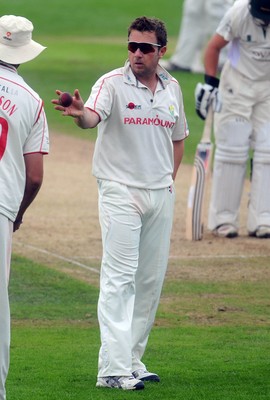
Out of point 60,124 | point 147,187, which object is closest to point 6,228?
point 147,187

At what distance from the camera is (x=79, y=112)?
730 cm

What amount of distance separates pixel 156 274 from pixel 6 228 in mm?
1445

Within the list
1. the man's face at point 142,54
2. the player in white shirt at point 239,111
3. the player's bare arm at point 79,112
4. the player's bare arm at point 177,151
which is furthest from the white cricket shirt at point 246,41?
the player's bare arm at point 79,112

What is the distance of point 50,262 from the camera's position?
1170 centimetres

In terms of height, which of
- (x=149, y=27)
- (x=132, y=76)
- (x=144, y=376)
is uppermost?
(x=149, y=27)

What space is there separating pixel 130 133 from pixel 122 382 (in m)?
1.37

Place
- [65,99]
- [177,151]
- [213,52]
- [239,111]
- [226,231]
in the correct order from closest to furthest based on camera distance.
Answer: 1. [65,99]
2. [177,151]
3. [213,52]
4. [239,111]
5. [226,231]

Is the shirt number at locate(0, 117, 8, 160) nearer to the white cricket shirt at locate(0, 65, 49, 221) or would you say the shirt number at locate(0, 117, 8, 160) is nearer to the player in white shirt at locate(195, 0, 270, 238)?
the white cricket shirt at locate(0, 65, 49, 221)

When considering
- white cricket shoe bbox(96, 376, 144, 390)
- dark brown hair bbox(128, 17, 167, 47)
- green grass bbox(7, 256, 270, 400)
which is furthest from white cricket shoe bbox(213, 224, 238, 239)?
white cricket shoe bbox(96, 376, 144, 390)

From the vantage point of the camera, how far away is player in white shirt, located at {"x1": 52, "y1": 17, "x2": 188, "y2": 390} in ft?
24.8

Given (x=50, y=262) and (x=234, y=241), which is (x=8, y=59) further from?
(x=234, y=241)

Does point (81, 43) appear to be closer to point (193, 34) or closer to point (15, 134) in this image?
point (193, 34)

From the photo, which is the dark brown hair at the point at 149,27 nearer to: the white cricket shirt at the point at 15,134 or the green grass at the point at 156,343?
the white cricket shirt at the point at 15,134

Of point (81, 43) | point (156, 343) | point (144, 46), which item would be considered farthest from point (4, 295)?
point (81, 43)
